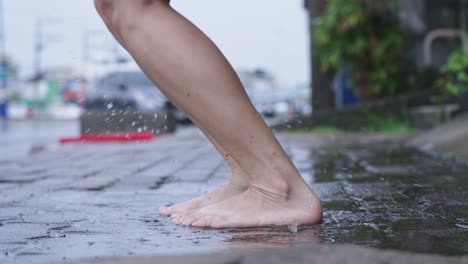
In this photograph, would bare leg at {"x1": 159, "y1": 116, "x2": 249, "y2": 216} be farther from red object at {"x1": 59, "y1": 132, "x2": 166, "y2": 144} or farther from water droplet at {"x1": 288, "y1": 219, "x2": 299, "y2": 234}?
red object at {"x1": 59, "y1": 132, "x2": 166, "y2": 144}

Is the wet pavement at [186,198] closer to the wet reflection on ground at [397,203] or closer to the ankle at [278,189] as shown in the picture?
the wet reflection on ground at [397,203]

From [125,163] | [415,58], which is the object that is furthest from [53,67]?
[125,163]

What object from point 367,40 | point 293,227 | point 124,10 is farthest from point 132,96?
point 293,227

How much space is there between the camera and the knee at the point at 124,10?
205 centimetres

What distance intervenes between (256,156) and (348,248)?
2.53 feet

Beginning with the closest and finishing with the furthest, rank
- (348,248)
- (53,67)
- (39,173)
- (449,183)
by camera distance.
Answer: (348,248) → (449,183) → (39,173) → (53,67)

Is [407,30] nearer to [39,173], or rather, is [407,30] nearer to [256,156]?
[39,173]

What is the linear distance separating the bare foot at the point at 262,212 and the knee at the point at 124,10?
62 cm

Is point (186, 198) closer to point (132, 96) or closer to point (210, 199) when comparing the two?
point (210, 199)

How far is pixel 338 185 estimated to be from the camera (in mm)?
3141

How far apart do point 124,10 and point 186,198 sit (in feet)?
3.36

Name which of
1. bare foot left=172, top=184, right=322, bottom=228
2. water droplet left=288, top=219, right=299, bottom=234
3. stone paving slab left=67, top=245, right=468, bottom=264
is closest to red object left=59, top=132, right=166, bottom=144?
bare foot left=172, top=184, right=322, bottom=228

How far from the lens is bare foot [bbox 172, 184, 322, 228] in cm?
207

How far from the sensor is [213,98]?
2039mm
